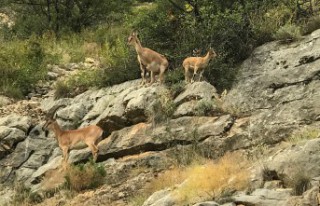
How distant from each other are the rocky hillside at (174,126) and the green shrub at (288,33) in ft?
0.93

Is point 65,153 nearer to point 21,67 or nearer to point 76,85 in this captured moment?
point 76,85

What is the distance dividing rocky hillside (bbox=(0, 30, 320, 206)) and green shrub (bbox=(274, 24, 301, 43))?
0.93ft

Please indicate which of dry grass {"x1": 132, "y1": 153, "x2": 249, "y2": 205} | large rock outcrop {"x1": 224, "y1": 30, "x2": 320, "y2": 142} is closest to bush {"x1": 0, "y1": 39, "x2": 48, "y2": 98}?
large rock outcrop {"x1": 224, "y1": 30, "x2": 320, "y2": 142}

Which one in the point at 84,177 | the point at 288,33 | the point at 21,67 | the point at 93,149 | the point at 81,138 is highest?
the point at 288,33

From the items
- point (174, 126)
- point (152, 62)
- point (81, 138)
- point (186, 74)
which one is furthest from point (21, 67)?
point (174, 126)

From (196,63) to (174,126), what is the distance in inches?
79.7

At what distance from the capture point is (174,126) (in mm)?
15586

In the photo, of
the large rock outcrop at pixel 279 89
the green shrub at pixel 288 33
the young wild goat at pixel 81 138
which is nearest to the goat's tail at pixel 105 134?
the young wild goat at pixel 81 138

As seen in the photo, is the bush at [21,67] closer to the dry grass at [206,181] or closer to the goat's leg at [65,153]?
the goat's leg at [65,153]

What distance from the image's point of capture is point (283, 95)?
15.5 meters

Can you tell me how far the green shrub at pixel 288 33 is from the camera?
689 inches

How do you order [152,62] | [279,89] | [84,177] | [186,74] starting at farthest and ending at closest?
[152,62]
[186,74]
[279,89]
[84,177]

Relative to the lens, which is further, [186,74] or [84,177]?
[186,74]

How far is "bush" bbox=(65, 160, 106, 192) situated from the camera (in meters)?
14.9
